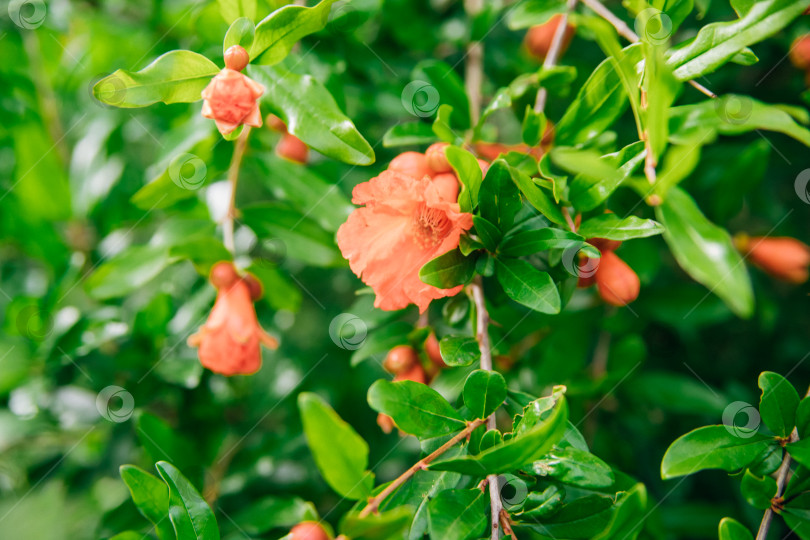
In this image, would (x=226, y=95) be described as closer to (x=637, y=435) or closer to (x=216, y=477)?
(x=216, y=477)

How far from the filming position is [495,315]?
2.94ft

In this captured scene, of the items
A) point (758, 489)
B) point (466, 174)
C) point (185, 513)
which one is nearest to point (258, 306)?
point (185, 513)

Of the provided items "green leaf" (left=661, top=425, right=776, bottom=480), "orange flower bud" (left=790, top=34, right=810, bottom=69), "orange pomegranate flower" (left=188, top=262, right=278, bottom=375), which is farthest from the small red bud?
"orange flower bud" (left=790, top=34, right=810, bottom=69)

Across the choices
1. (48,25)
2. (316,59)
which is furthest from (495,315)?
(48,25)

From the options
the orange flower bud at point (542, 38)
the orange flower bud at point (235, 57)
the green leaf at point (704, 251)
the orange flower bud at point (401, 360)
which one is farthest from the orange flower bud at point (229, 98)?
the orange flower bud at point (542, 38)

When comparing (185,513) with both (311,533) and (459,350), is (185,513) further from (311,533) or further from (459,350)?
(459,350)

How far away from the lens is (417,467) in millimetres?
661

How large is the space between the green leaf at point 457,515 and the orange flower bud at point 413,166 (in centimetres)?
40

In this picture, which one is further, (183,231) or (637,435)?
(637,435)

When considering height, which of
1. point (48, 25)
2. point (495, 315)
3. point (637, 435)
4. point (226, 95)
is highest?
point (48, 25)

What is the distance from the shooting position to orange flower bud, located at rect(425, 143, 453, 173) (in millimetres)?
780

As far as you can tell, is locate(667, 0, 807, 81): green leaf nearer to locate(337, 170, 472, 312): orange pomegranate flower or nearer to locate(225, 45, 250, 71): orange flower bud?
locate(337, 170, 472, 312): orange pomegranate flower

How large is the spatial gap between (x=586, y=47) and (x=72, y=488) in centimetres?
155

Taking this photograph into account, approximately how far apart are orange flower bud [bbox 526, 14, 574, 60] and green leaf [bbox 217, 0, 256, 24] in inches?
29.3
